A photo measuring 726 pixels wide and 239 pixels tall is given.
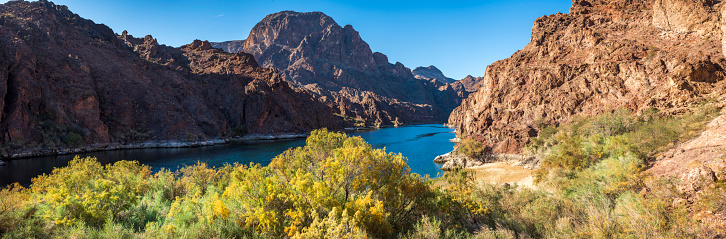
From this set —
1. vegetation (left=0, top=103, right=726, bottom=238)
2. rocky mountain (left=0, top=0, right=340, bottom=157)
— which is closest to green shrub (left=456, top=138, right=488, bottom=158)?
vegetation (left=0, top=103, right=726, bottom=238)

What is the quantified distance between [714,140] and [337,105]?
190 meters

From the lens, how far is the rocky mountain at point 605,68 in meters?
31.6

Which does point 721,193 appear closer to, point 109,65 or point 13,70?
point 13,70

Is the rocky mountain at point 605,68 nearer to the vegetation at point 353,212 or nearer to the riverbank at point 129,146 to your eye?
the vegetation at point 353,212

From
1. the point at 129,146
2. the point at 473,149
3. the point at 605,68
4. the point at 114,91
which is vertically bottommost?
the point at 473,149

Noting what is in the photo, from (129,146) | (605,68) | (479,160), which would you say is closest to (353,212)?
(479,160)

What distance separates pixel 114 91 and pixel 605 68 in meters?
115

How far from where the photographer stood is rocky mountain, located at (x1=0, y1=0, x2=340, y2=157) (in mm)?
57125

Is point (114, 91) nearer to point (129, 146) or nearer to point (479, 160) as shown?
point (129, 146)

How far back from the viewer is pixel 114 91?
7812 centimetres

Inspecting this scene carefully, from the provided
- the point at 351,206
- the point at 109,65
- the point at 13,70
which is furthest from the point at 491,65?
the point at 109,65

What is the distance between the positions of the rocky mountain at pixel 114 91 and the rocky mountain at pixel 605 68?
80219 mm

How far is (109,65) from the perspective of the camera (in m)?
86.4

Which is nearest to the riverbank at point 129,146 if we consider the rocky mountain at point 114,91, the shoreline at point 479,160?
the rocky mountain at point 114,91
